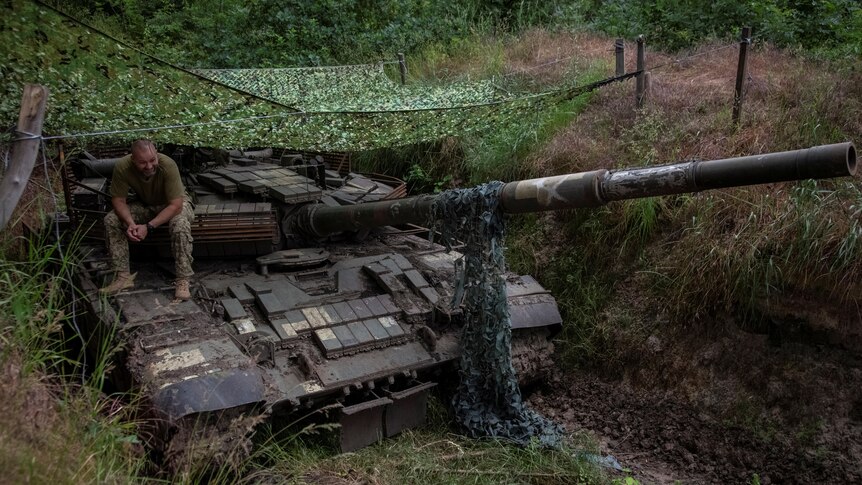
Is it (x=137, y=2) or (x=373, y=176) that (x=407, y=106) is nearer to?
(x=373, y=176)

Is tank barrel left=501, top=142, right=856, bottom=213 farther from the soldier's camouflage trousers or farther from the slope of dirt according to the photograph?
the soldier's camouflage trousers

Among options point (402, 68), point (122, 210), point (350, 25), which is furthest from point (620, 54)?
point (350, 25)

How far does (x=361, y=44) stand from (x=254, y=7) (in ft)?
7.43

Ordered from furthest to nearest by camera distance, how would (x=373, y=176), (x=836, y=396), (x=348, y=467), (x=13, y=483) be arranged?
1. (x=373, y=176)
2. (x=836, y=396)
3. (x=348, y=467)
4. (x=13, y=483)

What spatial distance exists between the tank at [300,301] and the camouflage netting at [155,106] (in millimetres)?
651

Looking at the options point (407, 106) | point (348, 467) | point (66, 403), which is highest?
point (407, 106)

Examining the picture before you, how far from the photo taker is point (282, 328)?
19.4 ft

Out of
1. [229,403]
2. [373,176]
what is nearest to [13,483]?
[229,403]

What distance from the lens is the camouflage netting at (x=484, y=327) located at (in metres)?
5.73

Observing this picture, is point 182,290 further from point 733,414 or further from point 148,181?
point 733,414

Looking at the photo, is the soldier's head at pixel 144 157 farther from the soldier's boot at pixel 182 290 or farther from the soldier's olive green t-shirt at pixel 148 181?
the soldier's boot at pixel 182 290

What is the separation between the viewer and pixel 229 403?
196 inches

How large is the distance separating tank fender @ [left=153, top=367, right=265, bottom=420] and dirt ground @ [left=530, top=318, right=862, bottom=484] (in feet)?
9.31

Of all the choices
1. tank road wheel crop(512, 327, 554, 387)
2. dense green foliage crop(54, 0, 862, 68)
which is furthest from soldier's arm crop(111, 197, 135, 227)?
dense green foliage crop(54, 0, 862, 68)
